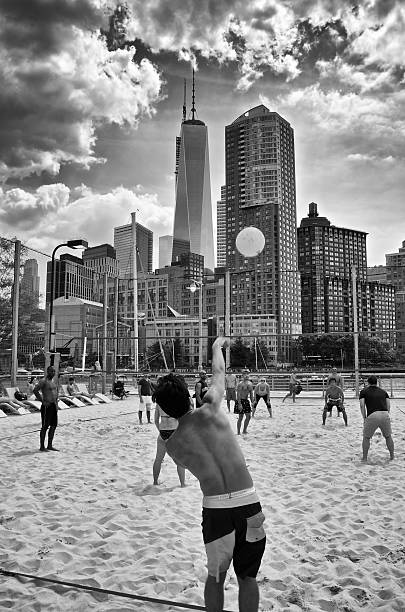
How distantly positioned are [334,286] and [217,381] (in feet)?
418

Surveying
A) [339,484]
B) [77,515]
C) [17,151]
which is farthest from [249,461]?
[17,151]

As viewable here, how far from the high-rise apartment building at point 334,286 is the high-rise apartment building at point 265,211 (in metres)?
7.82

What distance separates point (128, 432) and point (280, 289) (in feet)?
365

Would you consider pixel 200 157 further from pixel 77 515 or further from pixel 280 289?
pixel 77 515

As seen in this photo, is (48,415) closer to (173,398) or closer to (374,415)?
(374,415)

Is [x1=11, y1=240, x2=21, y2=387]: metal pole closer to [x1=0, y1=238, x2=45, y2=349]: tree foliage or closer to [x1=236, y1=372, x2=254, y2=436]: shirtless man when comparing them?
[x1=236, y1=372, x2=254, y2=436]: shirtless man

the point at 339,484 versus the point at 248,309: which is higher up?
the point at 248,309

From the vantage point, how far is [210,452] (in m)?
2.68

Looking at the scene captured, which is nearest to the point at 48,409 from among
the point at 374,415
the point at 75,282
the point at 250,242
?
the point at 374,415

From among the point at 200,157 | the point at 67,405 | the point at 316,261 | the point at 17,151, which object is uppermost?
the point at 200,157

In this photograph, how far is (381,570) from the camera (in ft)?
12.8

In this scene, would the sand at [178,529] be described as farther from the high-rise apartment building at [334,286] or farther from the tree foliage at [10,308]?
the high-rise apartment building at [334,286]

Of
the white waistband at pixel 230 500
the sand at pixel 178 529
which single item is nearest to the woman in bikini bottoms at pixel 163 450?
the sand at pixel 178 529

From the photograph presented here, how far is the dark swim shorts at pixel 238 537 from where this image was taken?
2521 millimetres
